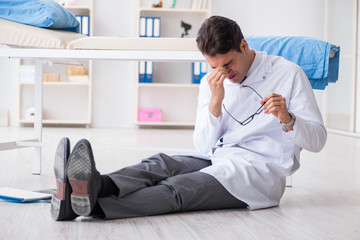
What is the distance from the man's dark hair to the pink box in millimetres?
3873

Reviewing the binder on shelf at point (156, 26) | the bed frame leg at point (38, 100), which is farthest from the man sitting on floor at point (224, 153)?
the binder on shelf at point (156, 26)

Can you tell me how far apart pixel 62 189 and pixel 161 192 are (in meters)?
0.31

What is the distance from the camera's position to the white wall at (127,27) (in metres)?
5.57

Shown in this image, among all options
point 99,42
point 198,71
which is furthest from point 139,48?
point 198,71

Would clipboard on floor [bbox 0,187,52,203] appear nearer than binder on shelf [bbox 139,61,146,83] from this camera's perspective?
Yes

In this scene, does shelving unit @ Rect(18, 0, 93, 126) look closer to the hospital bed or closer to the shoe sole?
the hospital bed

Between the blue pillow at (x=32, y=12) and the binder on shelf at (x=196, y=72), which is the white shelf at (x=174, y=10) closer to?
the binder on shelf at (x=196, y=72)

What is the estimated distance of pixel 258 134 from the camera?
173 cm

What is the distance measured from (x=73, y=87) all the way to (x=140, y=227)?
4.35 m

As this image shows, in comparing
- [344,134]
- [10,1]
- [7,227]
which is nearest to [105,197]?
[7,227]

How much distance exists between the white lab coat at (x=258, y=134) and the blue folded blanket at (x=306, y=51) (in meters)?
0.40

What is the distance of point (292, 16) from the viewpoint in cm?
574

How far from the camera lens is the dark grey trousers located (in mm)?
1516

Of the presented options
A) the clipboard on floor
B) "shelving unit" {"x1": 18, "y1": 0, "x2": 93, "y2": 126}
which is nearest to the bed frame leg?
the clipboard on floor
